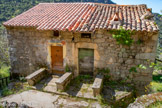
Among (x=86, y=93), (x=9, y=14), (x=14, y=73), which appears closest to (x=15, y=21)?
(x=14, y=73)

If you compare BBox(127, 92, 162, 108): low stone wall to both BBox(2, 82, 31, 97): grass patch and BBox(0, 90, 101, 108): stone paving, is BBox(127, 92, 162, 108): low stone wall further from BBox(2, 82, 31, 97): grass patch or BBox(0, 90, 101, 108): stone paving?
BBox(2, 82, 31, 97): grass patch

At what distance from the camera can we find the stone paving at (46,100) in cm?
540

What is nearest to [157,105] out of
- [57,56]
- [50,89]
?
[50,89]

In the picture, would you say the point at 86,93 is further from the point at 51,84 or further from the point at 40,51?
the point at 40,51

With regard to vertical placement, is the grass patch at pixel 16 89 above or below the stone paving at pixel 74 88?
below

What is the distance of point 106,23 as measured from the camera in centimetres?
643

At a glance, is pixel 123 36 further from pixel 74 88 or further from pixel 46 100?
pixel 46 100

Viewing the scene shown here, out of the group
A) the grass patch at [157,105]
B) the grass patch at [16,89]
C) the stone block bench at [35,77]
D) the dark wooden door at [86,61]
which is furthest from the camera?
the dark wooden door at [86,61]

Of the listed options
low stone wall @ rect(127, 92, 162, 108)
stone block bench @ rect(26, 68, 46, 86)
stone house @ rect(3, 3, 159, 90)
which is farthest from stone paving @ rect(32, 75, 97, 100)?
low stone wall @ rect(127, 92, 162, 108)

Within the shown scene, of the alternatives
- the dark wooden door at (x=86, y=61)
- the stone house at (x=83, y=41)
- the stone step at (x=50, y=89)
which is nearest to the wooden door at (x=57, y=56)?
the stone house at (x=83, y=41)

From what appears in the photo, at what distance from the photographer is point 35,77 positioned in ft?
22.7

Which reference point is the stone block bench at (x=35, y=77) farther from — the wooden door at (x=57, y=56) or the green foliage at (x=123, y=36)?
the green foliage at (x=123, y=36)

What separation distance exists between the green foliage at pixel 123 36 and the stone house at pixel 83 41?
0.18 m

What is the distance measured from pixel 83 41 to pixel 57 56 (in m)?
1.93
